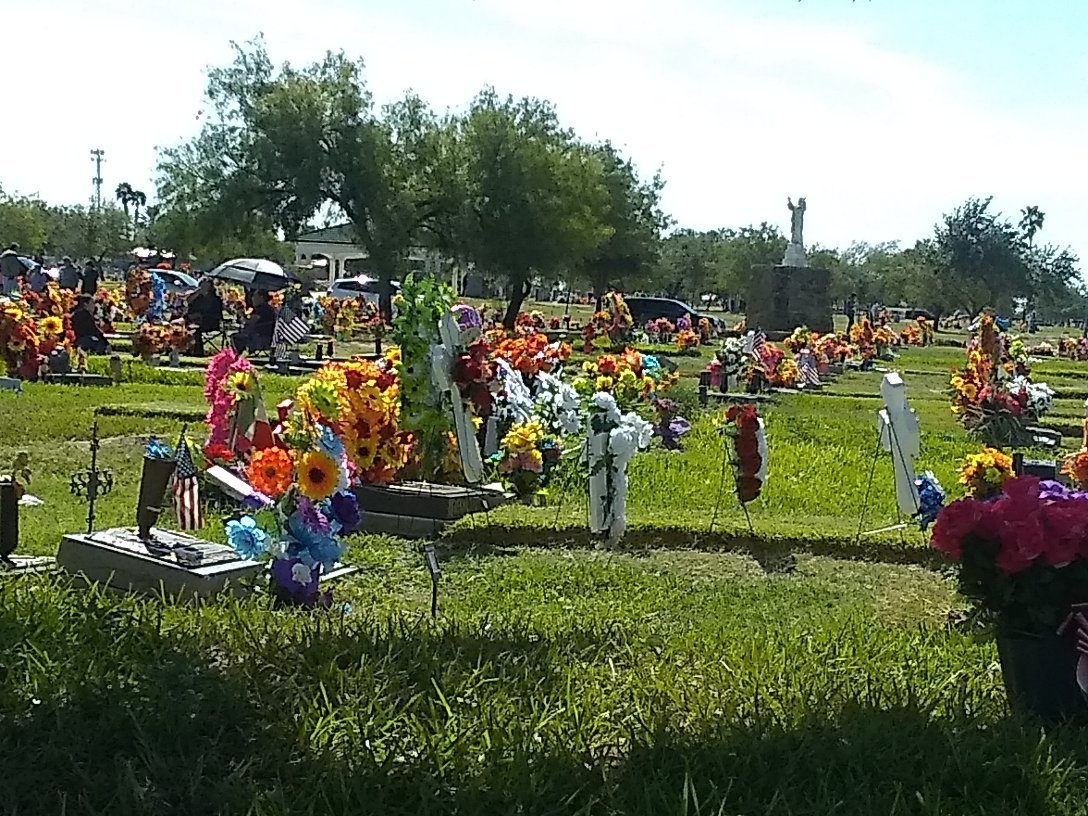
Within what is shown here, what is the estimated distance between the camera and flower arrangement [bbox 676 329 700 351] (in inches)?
1294

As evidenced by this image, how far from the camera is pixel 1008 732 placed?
3840mm

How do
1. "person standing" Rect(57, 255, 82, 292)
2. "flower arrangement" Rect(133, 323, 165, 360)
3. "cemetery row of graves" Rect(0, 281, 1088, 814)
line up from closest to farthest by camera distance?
1. "cemetery row of graves" Rect(0, 281, 1088, 814)
2. "flower arrangement" Rect(133, 323, 165, 360)
3. "person standing" Rect(57, 255, 82, 292)

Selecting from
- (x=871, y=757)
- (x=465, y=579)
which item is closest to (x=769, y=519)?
(x=465, y=579)

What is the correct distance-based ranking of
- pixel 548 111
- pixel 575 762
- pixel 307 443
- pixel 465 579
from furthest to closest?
pixel 548 111, pixel 465 579, pixel 307 443, pixel 575 762

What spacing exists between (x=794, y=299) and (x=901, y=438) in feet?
109

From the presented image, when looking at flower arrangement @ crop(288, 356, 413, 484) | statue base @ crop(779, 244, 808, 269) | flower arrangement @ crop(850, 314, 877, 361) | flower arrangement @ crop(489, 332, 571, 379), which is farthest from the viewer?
A: statue base @ crop(779, 244, 808, 269)

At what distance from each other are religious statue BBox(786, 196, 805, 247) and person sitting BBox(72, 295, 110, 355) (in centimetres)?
2578

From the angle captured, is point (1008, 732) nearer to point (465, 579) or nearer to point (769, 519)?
point (465, 579)

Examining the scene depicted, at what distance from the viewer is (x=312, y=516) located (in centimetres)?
575

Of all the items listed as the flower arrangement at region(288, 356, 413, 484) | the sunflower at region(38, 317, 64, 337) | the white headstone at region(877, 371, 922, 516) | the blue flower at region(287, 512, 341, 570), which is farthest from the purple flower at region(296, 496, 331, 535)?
the sunflower at region(38, 317, 64, 337)

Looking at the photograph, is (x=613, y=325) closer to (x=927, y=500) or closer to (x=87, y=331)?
(x=87, y=331)

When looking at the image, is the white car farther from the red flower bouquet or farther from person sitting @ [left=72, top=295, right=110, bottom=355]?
the red flower bouquet

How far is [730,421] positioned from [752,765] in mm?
6053

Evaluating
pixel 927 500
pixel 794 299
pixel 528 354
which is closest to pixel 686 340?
pixel 794 299
